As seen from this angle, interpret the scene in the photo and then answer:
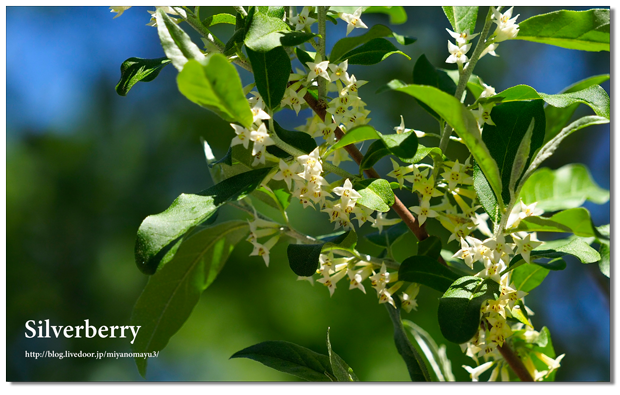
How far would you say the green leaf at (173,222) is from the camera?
1.80 ft

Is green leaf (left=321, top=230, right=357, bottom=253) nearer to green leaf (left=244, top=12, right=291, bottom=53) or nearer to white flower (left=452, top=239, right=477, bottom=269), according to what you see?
white flower (left=452, top=239, right=477, bottom=269)

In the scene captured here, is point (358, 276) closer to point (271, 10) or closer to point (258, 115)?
point (258, 115)

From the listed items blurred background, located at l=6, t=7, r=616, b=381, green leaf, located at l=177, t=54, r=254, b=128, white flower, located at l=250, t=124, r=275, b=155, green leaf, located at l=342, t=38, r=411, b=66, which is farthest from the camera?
blurred background, located at l=6, t=7, r=616, b=381

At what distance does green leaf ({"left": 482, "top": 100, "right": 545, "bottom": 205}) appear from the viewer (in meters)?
0.61

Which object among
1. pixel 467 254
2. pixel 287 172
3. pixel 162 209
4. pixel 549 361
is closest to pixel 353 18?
pixel 287 172

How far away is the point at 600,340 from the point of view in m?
2.42

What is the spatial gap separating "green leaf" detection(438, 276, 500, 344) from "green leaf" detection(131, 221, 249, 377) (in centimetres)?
34

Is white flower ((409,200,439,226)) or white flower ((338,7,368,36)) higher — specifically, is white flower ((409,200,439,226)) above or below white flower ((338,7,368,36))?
below

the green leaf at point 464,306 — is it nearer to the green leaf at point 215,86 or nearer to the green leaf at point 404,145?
the green leaf at point 404,145

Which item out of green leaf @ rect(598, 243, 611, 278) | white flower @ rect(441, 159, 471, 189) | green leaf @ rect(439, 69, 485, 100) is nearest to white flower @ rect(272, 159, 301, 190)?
white flower @ rect(441, 159, 471, 189)

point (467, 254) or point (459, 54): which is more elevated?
point (459, 54)

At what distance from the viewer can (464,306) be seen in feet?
1.81

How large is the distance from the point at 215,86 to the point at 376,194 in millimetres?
226

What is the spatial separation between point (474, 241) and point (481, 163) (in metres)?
0.11
